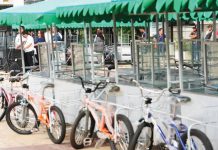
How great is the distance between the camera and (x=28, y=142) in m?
8.45

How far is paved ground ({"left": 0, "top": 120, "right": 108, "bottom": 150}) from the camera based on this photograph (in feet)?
26.3

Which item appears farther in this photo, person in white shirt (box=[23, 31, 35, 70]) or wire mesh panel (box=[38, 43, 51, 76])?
person in white shirt (box=[23, 31, 35, 70])

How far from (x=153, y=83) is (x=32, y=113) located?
7.80 ft

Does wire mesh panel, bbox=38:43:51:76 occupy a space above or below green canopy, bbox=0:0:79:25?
below

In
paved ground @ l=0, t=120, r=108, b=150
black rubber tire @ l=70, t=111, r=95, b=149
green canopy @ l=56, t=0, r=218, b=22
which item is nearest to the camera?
green canopy @ l=56, t=0, r=218, b=22

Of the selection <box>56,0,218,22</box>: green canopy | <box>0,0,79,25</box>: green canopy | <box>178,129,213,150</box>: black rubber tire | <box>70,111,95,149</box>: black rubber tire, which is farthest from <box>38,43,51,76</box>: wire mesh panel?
<box>178,129,213,150</box>: black rubber tire

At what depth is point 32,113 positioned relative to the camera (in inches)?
350

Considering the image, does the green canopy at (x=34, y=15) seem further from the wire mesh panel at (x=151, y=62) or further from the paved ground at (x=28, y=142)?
the paved ground at (x=28, y=142)

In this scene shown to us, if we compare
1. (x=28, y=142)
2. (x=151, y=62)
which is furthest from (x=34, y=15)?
(x=151, y=62)

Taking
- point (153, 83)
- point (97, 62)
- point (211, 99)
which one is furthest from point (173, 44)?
point (211, 99)

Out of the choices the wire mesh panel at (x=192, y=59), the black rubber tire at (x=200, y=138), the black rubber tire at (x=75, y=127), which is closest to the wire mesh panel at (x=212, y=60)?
the wire mesh panel at (x=192, y=59)

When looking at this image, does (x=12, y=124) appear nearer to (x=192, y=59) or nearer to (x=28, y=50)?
(x=192, y=59)

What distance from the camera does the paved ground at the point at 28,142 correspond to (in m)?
8.03

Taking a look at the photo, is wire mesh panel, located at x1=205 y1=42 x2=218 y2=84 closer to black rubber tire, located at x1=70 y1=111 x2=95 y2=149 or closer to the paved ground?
black rubber tire, located at x1=70 y1=111 x2=95 y2=149
